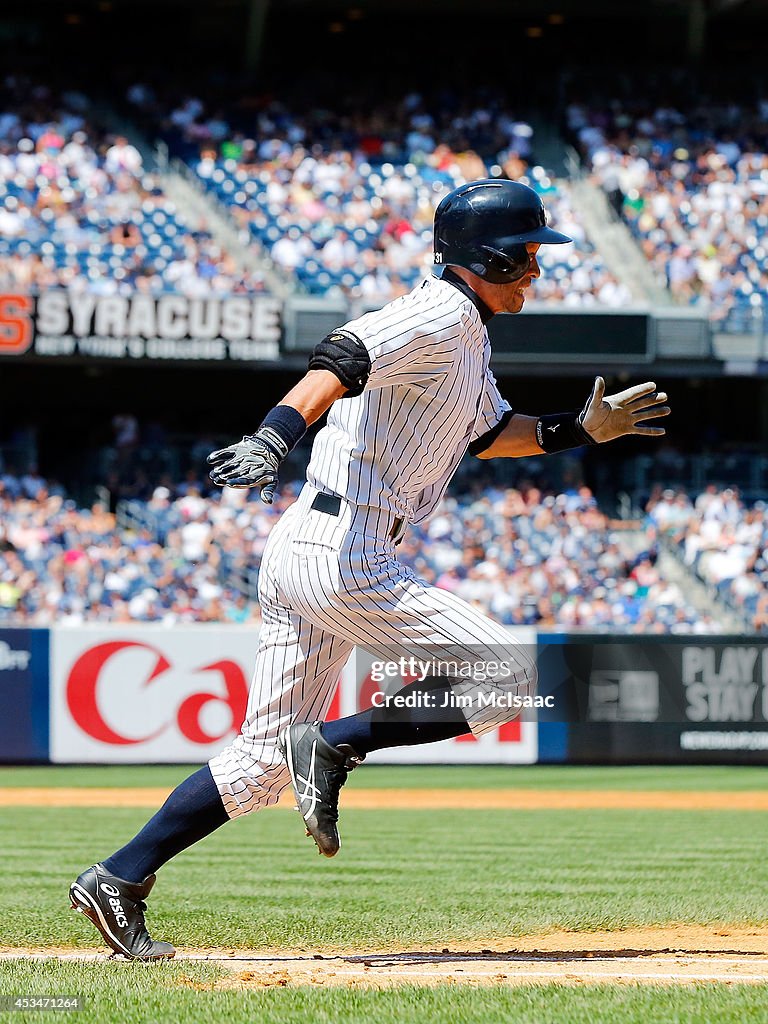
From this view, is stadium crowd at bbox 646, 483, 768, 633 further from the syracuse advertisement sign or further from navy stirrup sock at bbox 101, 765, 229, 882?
navy stirrup sock at bbox 101, 765, 229, 882

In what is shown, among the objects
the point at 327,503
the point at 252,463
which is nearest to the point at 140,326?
the point at 327,503

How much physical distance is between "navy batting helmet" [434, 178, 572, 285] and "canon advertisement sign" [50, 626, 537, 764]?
9.69 meters

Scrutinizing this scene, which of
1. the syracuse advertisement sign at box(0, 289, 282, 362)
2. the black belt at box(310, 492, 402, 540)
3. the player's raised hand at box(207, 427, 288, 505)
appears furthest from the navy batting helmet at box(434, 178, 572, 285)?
the syracuse advertisement sign at box(0, 289, 282, 362)

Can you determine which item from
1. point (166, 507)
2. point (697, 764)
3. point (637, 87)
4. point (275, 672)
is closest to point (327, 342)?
point (275, 672)

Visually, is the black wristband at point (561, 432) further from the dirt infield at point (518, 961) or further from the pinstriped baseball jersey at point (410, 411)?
the dirt infield at point (518, 961)

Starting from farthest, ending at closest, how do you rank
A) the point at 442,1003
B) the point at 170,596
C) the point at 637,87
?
the point at 637,87 → the point at 170,596 → the point at 442,1003

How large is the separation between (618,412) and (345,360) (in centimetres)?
122

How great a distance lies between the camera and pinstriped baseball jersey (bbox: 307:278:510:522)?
3.67 metres

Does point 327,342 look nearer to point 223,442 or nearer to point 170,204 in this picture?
point 223,442

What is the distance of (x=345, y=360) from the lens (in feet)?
11.5

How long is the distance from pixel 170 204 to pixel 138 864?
638 inches

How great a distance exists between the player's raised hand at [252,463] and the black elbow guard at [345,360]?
236 mm

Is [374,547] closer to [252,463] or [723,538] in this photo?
[252,463]

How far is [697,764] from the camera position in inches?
561
